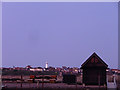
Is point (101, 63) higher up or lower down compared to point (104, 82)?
higher up

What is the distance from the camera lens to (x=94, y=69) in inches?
1291

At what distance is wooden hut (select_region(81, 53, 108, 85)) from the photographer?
32594 mm

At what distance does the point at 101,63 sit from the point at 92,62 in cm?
115

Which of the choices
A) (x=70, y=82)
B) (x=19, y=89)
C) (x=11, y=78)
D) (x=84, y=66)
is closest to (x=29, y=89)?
(x=19, y=89)

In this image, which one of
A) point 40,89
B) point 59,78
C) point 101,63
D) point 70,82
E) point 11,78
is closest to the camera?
point 40,89

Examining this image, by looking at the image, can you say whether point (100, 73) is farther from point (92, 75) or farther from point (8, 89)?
point (8, 89)

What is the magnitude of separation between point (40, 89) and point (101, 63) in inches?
408

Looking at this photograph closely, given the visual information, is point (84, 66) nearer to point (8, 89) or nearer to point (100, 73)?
point (100, 73)

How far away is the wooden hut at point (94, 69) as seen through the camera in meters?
32.6

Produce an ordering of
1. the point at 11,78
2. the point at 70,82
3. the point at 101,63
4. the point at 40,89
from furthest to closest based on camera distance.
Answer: the point at 11,78, the point at 70,82, the point at 101,63, the point at 40,89

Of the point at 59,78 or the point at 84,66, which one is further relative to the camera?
the point at 59,78

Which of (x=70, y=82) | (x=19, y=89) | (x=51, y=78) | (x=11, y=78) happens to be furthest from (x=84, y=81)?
(x=11, y=78)

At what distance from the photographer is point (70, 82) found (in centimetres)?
3800

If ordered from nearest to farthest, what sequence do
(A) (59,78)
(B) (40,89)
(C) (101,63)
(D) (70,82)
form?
(B) (40,89)
(C) (101,63)
(D) (70,82)
(A) (59,78)
